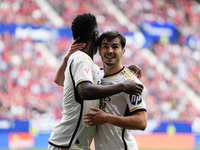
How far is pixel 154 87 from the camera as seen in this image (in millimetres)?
14227

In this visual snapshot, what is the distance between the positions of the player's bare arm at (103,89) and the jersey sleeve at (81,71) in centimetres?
6

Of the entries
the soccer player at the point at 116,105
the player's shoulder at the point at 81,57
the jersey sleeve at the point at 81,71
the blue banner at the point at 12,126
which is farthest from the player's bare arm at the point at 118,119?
the blue banner at the point at 12,126

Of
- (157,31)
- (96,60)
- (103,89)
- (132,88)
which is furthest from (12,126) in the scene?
(132,88)

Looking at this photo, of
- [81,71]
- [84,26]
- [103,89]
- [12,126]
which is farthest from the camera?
[12,126]

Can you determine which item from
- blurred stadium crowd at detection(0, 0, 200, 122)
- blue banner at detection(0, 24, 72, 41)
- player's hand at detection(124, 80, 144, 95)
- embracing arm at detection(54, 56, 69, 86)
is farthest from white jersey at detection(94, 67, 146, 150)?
blue banner at detection(0, 24, 72, 41)

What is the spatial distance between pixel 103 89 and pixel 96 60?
11567 millimetres

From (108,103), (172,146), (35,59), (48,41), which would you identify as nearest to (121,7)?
(48,41)

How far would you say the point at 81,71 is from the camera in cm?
270

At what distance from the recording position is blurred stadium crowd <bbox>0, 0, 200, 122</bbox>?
12195mm

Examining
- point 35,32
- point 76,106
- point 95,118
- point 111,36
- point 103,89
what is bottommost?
point 95,118

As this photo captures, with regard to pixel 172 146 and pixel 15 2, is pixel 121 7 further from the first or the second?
pixel 172 146

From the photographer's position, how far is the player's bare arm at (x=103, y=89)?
2.57 metres

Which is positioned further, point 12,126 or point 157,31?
point 157,31

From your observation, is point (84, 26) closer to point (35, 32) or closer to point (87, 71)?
point (87, 71)
